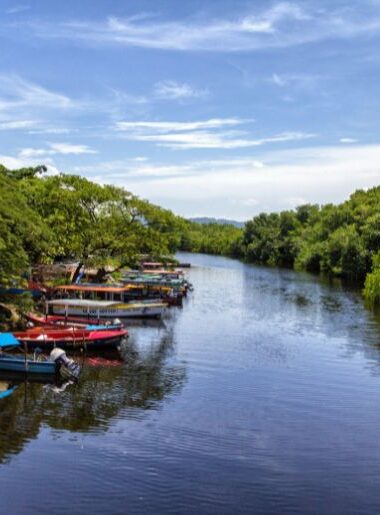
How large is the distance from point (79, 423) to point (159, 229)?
41027 millimetres

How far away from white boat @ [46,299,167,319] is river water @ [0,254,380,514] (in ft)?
25.2

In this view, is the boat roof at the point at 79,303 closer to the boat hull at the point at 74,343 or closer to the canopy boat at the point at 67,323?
the canopy boat at the point at 67,323

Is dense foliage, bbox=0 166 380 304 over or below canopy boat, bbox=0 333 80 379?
over

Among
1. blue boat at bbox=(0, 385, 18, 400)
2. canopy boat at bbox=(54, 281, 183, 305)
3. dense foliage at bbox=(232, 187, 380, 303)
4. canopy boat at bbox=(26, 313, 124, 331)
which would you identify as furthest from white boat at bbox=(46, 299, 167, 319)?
dense foliage at bbox=(232, 187, 380, 303)

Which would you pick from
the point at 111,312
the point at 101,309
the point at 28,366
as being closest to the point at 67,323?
the point at 101,309

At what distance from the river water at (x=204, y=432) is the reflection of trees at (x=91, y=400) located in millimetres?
65

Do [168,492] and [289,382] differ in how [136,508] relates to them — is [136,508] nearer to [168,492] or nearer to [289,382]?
[168,492]

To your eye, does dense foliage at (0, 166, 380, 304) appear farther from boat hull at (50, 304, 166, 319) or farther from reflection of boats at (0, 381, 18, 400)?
reflection of boats at (0, 381, 18, 400)

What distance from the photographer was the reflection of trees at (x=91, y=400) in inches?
961

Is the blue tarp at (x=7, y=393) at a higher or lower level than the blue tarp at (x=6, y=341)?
lower

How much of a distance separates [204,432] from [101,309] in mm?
28282

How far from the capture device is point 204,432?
949 inches

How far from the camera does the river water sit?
61.8ft

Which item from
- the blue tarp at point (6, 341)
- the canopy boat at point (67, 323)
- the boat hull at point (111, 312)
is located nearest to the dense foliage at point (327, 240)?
the boat hull at point (111, 312)
